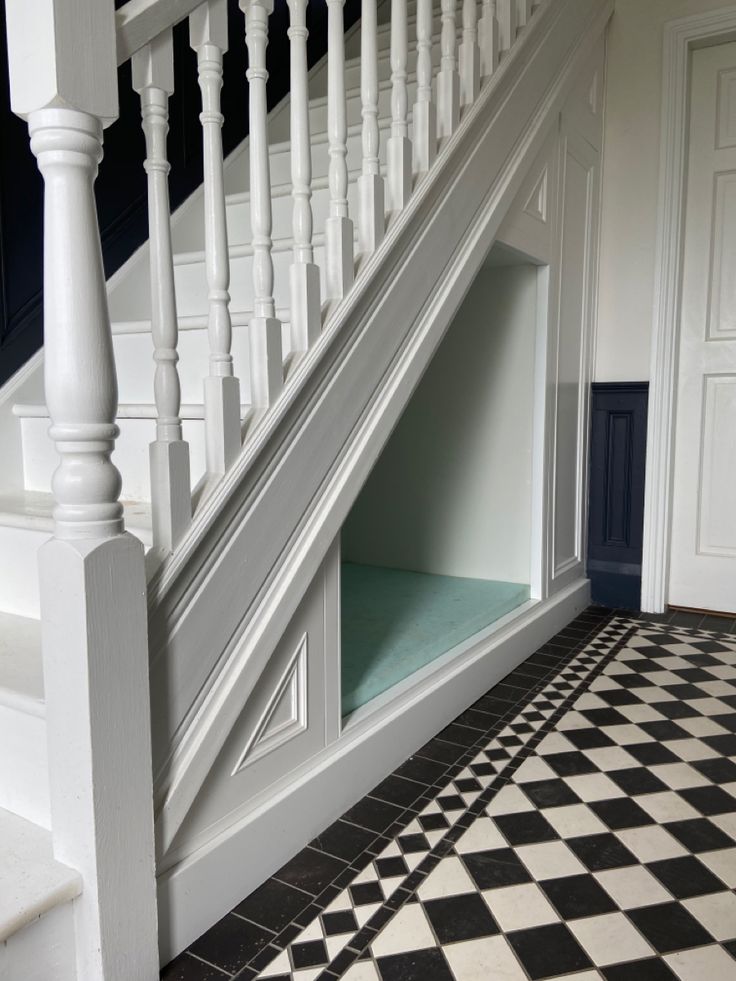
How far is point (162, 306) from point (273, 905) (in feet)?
3.72

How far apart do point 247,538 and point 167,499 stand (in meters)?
0.23

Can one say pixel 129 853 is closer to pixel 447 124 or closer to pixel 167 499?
pixel 167 499

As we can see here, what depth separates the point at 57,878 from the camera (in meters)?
1.09

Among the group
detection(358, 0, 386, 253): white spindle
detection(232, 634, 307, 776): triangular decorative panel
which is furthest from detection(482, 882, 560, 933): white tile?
detection(358, 0, 386, 253): white spindle

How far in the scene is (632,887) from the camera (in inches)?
59.7

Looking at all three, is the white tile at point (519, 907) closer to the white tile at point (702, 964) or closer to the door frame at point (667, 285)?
the white tile at point (702, 964)

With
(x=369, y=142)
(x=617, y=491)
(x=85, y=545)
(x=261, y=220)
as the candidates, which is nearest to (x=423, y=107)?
(x=369, y=142)

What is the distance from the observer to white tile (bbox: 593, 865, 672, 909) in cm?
148

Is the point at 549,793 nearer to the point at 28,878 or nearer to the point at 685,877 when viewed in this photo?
the point at 685,877

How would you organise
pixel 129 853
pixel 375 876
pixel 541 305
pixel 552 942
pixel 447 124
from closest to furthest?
pixel 129 853
pixel 552 942
pixel 375 876
pixel 447 124
pixel 541 305

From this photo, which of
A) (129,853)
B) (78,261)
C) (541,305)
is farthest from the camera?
(541,305)

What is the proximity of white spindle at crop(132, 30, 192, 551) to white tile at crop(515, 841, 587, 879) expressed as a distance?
3.36 feet

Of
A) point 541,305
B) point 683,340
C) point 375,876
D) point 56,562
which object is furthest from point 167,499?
point 683,340

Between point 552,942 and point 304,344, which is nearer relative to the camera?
point 552,942
